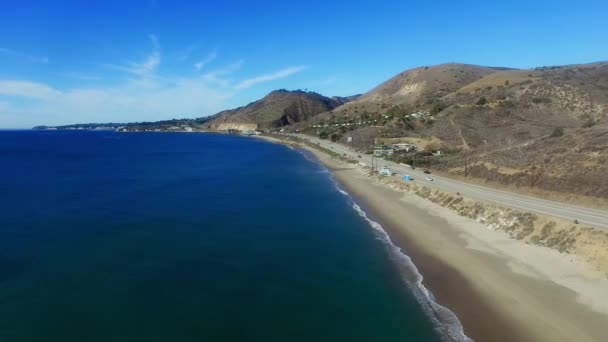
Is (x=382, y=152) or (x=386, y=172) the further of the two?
(x=382, y=152)

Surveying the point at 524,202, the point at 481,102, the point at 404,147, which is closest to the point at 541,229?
the point at 524,202

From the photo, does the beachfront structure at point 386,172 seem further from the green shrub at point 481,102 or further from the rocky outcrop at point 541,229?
the green shrub at point 481,102

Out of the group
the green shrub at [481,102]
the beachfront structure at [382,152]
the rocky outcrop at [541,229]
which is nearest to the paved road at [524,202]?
the rocky outcrop at [541,229]

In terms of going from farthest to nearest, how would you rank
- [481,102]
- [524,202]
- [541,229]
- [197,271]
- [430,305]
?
[481,102]
[524,202]
[541,229]
[197,271]
[430,305]

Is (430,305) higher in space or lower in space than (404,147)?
lower

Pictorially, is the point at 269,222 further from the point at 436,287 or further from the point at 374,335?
the point at 374,335

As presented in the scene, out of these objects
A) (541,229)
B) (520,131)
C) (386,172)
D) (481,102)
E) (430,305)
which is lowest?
(430,305)

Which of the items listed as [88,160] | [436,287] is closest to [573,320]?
[436,287]

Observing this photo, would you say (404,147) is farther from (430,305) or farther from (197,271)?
(430,305)

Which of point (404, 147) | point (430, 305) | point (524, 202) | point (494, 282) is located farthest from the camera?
point (404, 147)
